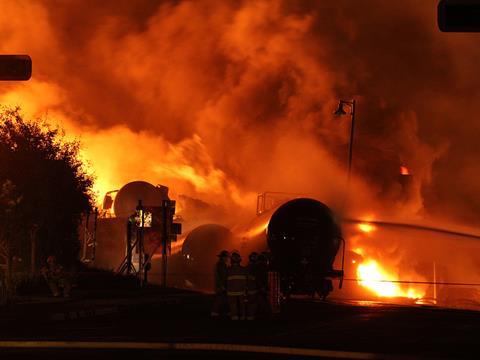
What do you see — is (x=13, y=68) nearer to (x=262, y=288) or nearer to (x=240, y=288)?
(x=240, y=288)

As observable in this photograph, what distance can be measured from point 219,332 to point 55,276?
1257 centimetres

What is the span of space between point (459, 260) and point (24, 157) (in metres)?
23.9

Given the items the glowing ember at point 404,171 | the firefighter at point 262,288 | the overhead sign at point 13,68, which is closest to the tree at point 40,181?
the firefighter at point 262,288

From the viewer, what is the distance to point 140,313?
893 inches

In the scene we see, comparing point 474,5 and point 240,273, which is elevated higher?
point 474,5

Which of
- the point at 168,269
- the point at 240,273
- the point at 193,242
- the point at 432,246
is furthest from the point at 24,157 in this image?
the point at 240,273

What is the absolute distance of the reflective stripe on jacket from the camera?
19766mm

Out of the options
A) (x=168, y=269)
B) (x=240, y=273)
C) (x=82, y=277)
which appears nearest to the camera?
(x=240, y=273)

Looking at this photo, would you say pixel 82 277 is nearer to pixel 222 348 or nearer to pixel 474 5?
pixel 222 348

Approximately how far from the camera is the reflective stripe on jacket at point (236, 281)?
19.8 metres

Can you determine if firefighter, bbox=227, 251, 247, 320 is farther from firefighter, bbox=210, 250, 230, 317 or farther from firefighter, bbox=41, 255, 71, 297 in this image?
firefighter, bbox=41, 255, 71, 297

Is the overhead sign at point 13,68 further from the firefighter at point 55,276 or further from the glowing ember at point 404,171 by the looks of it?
the glowing ember at point 404,171

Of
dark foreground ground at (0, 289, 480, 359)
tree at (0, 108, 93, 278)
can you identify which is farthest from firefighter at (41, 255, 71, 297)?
tree at (0, 108, 93, 278)

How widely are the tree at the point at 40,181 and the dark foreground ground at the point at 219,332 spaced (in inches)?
648
